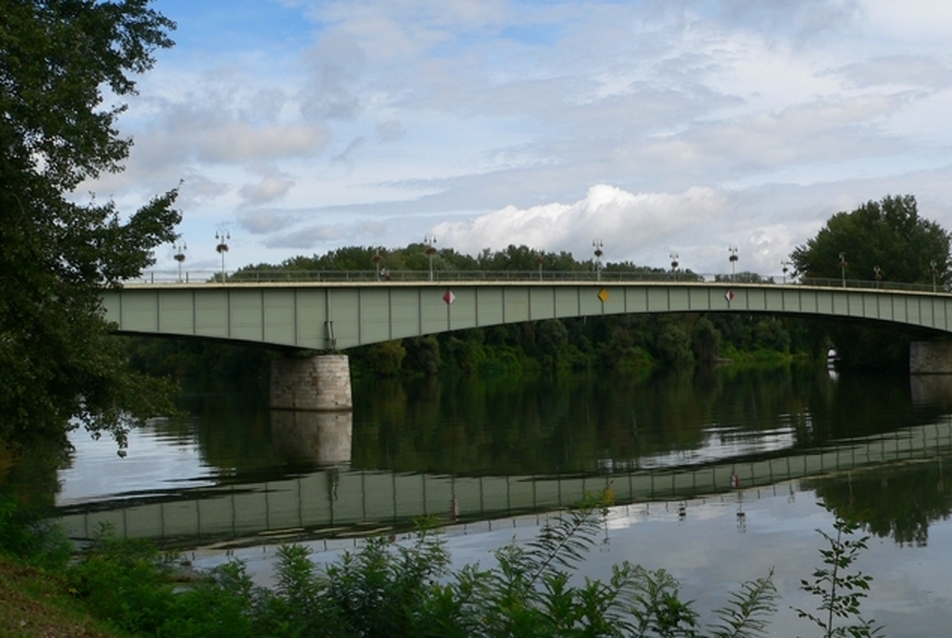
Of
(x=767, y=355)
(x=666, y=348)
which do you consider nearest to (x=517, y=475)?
(x=666, y=348)

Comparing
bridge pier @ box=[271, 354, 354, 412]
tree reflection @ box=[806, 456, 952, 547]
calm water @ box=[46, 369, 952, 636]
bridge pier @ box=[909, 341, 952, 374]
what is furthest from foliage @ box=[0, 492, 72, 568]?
Answer: bridge pier @ box=[909, 341, 952, 374]

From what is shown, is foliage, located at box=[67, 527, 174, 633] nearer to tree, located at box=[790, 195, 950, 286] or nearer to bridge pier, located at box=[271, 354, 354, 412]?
bridge pier, located at box=[271, 354, 354, 412]

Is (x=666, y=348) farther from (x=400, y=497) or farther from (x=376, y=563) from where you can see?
(x=376, y=563)

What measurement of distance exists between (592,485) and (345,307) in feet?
108

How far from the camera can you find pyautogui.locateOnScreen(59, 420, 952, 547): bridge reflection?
24.6m

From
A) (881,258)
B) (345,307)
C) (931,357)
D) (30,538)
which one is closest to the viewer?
(30,538)

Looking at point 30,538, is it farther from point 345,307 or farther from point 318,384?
point 345,307

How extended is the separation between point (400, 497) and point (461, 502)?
2029 millimetres

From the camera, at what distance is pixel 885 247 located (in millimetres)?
108250

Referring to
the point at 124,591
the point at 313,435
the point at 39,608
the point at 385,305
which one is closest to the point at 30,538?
the point at 124,591

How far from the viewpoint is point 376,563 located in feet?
42.5

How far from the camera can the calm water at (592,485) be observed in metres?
20.3

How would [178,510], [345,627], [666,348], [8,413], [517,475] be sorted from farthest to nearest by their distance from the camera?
[666,348], [517,475], [178,510], [8,413], [345,627]

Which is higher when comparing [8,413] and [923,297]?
[923,297]
